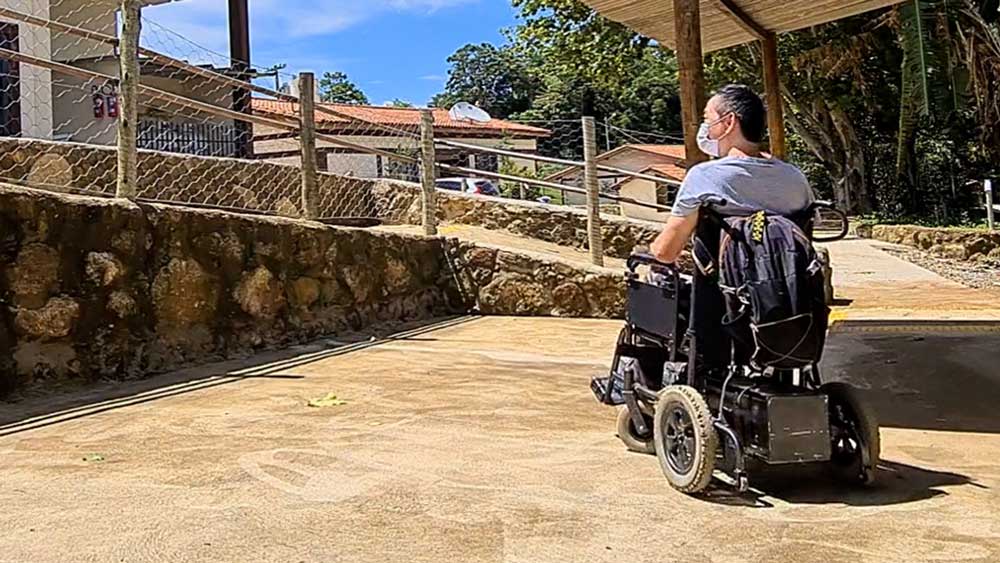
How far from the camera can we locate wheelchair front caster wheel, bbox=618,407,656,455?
306 cm

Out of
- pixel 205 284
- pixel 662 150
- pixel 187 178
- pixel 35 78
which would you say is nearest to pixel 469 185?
pixel 35 78

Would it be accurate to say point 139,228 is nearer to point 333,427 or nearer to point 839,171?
point 333,427

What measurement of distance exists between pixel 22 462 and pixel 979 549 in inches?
116

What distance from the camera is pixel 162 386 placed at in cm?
443

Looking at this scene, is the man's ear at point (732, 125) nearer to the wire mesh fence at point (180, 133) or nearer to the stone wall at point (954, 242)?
the wire mesh fence at point (180, 133)

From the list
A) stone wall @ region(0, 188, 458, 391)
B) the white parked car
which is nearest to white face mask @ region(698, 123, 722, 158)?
stone wall @ region(0, 188, 458, 391)

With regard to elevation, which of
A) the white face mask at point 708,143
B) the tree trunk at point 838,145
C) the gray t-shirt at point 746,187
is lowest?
the gray t-shirt at point 746,187

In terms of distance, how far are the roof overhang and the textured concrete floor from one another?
9.56ft

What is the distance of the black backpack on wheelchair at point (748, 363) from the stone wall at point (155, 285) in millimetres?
2976

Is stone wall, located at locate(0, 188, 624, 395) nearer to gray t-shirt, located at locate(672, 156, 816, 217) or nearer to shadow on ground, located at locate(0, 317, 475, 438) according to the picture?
shadow on ground, located at locate(0, 317, 475, 438)

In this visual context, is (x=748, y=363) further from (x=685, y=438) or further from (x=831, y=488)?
(x=831, y=488)

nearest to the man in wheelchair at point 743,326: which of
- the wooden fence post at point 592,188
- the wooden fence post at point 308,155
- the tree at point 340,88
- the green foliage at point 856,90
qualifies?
the wooden fence post at point 308,155

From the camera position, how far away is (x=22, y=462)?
299 cm

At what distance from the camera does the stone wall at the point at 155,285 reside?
4.14m
